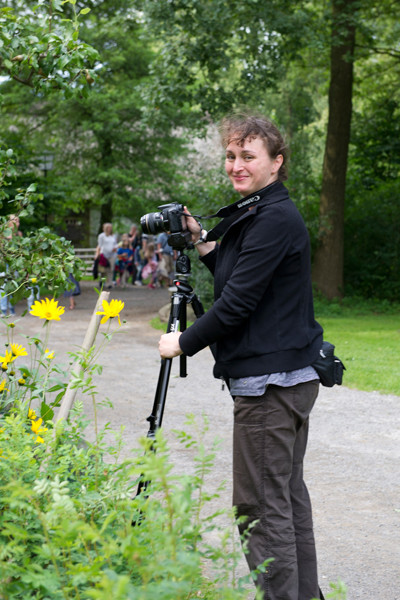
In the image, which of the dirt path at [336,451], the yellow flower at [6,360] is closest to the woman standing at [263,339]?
the yellow flower at [6,360]

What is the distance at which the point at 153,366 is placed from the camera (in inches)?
385

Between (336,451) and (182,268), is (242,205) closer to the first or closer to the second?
(182,268)

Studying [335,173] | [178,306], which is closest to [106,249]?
[335,173]

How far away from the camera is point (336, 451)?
5945mm

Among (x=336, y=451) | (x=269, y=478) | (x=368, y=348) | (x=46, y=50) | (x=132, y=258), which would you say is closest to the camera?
(x=269, y=478)

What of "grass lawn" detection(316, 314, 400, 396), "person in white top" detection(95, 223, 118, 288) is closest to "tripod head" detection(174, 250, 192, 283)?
"grass lawn" detection(316, 314, 400, 396)

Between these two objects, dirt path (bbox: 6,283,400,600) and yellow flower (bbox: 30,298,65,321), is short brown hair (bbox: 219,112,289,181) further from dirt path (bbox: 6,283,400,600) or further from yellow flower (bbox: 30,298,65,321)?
dirt path (bbox: 6,283,400,600)

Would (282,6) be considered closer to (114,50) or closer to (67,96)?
(67,96)

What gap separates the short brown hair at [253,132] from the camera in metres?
→ 2.85

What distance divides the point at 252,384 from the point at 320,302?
14332 millimetres

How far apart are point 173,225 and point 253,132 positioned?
1.53ft

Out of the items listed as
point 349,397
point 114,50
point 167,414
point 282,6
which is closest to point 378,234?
point 282,6

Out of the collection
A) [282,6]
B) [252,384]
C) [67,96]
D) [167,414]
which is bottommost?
[167,414]

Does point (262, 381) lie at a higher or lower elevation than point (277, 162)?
lower
